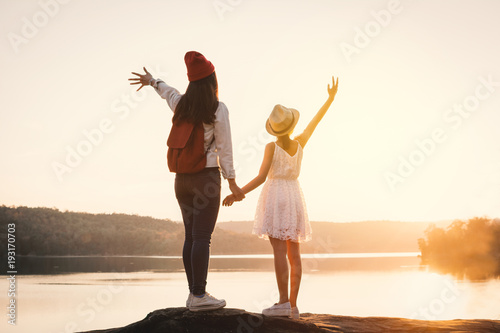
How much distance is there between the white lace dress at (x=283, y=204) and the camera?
17.2 ft

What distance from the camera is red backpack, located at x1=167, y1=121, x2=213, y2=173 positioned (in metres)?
4.52

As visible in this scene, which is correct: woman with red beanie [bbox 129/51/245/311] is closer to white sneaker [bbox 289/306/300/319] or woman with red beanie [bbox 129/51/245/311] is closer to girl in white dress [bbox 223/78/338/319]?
girl in white dress [bbox 223/78/338/319]

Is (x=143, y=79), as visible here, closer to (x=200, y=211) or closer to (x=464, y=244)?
(x=200, y=211)

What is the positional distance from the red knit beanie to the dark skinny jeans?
2.83 feet

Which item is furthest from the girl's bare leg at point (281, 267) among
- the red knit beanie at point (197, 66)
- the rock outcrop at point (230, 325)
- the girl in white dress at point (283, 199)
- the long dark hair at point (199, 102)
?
the red knit beanie at point (197, 66)

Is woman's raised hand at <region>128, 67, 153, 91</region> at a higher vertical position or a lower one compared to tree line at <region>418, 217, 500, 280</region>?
higher

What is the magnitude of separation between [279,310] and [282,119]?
1.93m

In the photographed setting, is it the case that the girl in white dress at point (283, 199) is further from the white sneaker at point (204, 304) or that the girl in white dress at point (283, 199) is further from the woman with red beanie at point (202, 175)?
the white sneaker at point (204, 304)

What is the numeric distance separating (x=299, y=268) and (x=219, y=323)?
3.62ft

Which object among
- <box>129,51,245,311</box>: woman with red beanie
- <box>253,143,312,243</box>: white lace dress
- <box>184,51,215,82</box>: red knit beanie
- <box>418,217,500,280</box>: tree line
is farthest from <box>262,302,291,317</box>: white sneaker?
<box>418,217,500,280</box>: tree line

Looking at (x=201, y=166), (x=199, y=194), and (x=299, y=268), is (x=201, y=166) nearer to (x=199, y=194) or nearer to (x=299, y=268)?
(x=199, y=194)

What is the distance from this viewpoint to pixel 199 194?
4551mm

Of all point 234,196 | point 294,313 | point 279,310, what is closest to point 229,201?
point 234,196

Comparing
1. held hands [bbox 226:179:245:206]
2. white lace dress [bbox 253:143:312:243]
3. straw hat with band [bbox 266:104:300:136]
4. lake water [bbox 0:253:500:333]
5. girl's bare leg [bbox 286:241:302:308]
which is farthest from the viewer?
lake water [bbox 0:253:500:333]
